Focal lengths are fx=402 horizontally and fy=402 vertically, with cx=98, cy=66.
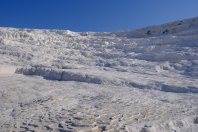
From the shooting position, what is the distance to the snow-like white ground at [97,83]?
7.90 m

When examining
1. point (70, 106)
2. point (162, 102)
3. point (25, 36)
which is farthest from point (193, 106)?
point (25, 36)

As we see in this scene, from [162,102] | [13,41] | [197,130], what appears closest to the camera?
[197,130]

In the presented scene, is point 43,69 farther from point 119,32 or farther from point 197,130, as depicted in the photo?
point 119,32

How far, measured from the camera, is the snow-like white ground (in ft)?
25.9

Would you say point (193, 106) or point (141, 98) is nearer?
point (193, 106)

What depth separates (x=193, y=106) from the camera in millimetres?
9133

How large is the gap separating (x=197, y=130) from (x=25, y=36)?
526 inches

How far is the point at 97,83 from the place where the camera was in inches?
460

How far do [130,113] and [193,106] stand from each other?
1.66 m

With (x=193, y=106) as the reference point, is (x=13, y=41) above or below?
above

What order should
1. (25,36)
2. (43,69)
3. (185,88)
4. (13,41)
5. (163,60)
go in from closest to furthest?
(185,88), (43,69), (163,60), (13,41), (25,36)

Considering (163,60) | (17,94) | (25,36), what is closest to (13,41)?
(25,36)

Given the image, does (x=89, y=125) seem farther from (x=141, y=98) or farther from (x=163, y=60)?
(x=163, y=60)

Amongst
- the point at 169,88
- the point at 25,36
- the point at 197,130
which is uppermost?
the point at 25,36
